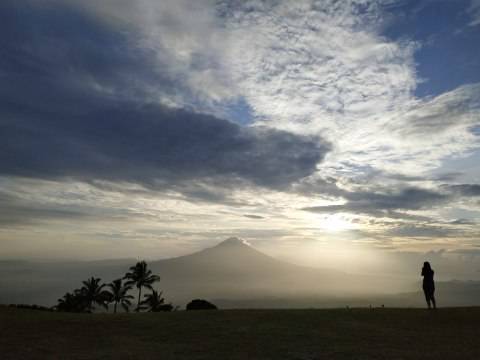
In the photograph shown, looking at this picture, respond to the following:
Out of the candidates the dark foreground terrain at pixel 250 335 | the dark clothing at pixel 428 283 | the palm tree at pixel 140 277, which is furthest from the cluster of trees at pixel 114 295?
the dark clothing at pixel 428 283

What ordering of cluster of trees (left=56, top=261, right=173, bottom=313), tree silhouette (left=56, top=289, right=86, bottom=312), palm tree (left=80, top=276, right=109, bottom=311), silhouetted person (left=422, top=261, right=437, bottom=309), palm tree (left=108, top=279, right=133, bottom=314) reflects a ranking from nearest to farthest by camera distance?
silhouetted person (left=422, top=261, right=437, bottom=309), tree silhouette (left=56, top=289, right=86, bottom=312), cluster of trees (left=56, top=261, right=173, bottom=313), palm tree (left=80, top=276, right=109, bottom=311), palm tree (left=108, top=279, right=133, bottom=314)

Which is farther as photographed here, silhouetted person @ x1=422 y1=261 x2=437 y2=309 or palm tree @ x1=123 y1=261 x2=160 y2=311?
palm tree @ x1=123 y1=261 x2=160 y2=311

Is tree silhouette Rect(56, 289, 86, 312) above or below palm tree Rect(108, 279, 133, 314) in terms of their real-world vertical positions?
below

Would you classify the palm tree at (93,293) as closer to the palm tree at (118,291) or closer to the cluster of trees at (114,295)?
the cluster of trees at (114,295)

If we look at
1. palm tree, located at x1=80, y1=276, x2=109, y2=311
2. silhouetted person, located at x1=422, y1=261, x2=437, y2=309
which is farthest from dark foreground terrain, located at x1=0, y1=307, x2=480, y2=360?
palm tree, located at x1=80, y1=276, x2=109, y2=311

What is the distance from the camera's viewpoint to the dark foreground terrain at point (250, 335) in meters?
14.4

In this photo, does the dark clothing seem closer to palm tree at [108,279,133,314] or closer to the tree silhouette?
palm tree at [108,279,133,314]

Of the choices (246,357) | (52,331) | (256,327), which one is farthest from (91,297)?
(246,357)

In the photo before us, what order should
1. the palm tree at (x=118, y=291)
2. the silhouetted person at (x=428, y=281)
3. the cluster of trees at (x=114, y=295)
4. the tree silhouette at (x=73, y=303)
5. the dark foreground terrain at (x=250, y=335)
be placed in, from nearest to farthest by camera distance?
the dark foreground terrain at (x=250, y=335) < the silhouetted person at (x=428, y=281) < the tree silhouette at (x=73, y=303) < the cluster of trees at (x=114, y=295) < the palm tree at (x=118, y=291)

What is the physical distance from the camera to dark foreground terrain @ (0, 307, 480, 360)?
14.4m

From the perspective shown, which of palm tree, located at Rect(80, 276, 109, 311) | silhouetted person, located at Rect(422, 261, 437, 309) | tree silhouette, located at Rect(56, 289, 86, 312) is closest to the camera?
silhouetted person, located at Rect(422, 261, 437, 309)

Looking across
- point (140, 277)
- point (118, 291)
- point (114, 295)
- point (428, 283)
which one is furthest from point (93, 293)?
point (428, 283)

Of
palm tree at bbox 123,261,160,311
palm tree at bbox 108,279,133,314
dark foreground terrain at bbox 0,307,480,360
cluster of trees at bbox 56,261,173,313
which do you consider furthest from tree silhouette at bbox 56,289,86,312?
dark foreground terrain at bbox 0,307,480,360

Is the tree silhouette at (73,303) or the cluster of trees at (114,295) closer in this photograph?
the tree silhouette at (73,303)
